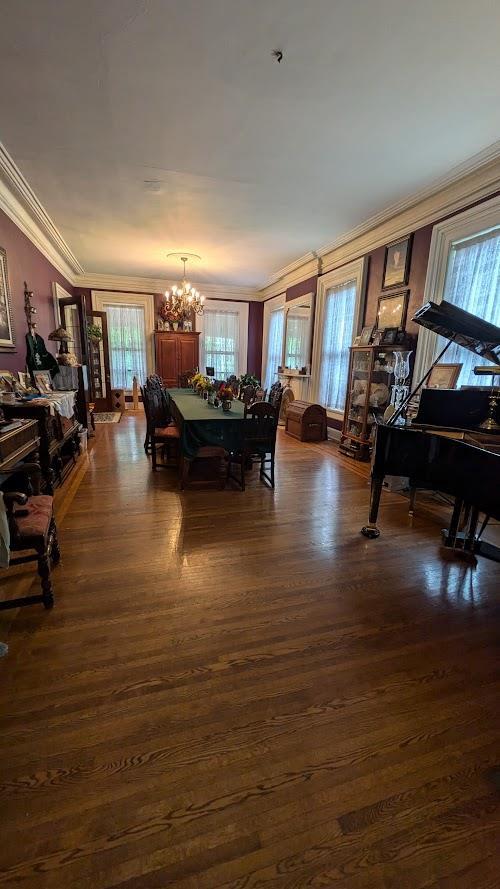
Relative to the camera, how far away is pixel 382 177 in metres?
3.79

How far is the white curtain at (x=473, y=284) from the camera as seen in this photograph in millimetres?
3479

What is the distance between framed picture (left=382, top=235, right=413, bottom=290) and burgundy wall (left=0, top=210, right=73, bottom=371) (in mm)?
4709

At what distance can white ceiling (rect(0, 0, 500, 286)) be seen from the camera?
2037 millimetres

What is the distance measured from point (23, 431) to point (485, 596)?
3.27 m

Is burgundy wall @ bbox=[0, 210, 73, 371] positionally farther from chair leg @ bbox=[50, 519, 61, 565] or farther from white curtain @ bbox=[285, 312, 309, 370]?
white curtain @ bbox=[285, 312, 309, 370]

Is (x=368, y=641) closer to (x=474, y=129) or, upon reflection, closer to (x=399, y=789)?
(x=399, y=789)

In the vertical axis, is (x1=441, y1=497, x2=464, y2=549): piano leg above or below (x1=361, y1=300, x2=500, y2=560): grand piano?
below

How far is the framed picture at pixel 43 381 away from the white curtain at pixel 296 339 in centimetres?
466

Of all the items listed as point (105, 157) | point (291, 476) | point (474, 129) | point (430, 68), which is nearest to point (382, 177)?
point (474, 129)

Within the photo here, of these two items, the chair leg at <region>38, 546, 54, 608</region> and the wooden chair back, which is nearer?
the chair leg at <region>38, 546, 54, 608</region>

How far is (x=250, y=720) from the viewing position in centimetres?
143

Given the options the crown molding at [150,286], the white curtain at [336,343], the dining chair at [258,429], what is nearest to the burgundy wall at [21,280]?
the crown molding at [150,286]

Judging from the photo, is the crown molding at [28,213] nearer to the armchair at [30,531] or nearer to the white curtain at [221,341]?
the armchair at [30,531]

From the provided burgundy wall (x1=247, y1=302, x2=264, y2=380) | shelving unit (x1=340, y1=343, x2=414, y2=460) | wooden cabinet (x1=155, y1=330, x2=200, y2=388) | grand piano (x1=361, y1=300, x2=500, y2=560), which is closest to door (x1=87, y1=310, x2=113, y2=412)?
wooden cabinet (x1=155, y1=330, x2=200, y2=388)
